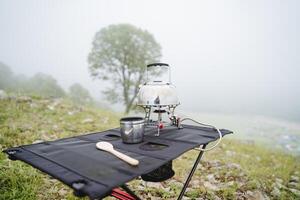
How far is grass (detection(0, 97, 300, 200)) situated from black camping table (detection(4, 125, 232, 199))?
3.92ft

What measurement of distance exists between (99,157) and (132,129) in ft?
1.09

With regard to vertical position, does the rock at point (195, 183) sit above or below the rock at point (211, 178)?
above

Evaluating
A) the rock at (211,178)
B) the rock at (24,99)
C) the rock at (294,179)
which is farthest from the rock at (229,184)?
the rock at (24,99)

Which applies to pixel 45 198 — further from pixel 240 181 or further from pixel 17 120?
pixel 17 120

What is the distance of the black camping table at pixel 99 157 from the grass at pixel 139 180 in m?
1.20

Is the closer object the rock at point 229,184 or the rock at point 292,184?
the rock at point 229,184

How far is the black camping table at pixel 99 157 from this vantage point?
0.98m

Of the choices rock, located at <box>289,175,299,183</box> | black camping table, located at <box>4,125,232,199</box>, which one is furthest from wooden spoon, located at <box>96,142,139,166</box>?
rock, located at <box>289,175,299,183</box>

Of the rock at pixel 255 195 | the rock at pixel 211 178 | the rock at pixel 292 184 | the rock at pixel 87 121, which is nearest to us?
the rock at pixel 255 195

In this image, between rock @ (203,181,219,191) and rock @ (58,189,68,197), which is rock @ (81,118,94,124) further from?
rock @ (203,181,219,191)

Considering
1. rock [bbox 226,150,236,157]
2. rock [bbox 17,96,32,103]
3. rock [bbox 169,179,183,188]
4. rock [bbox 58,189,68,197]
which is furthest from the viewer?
rock [bbox 17,96,32,103]

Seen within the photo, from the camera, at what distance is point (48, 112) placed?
6422mm

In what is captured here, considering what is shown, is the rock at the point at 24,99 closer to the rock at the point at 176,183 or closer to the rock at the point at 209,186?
the rock at the point at 176,183

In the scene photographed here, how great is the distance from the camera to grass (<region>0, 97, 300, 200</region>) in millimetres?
2633
